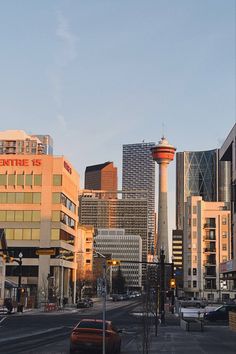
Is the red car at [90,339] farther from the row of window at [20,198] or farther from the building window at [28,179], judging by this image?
the building window at [28,179]

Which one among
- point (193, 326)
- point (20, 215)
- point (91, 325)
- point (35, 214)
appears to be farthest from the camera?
point (20, 215)

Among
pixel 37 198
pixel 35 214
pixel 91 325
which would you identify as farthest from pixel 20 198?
pixel 91 325

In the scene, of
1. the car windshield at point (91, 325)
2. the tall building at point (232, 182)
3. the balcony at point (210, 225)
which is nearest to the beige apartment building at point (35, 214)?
the tall building at point (232, 182)

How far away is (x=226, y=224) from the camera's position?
159125 mm

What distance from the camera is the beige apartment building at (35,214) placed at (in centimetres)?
10881

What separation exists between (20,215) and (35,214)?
2.78 meters

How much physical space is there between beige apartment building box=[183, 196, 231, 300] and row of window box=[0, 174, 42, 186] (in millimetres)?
60442

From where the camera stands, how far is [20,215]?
110750 millimetres

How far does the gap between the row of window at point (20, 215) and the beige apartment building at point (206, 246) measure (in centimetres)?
6101

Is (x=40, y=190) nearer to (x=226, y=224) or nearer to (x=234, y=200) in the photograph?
(x=234, y=200)

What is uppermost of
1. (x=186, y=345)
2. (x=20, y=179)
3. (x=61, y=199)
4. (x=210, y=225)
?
(x=20, y=179)

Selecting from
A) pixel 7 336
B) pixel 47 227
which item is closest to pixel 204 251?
pixel 47 227

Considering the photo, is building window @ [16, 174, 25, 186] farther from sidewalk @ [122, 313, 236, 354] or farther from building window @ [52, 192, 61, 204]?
sidewalk @ [122, 313, 236, 354]

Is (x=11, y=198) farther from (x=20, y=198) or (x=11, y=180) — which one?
(x=11, y=180)
